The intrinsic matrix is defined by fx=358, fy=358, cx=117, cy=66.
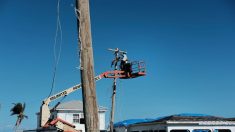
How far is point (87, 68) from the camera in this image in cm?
532

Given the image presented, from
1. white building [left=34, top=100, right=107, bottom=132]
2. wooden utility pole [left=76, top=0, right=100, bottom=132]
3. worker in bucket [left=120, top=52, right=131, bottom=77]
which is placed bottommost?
wooden utility pole [left=76, top=0, right=100, bottom=132]

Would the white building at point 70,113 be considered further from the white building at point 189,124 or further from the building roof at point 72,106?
the white building at point 189,124

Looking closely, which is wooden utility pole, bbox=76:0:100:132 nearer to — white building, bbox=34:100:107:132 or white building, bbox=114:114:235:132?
white building, bbox=114:114:235:132

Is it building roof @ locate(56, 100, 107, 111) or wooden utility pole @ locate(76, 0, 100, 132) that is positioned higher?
building roof @ locate(56, 100, 107, 111)

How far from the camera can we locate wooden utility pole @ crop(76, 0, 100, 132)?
16.9ft

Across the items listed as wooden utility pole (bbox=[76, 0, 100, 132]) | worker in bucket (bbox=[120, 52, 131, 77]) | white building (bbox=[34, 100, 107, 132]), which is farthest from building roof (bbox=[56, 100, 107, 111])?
wooden utility pole (bbox=[76, 0, 100, 132])

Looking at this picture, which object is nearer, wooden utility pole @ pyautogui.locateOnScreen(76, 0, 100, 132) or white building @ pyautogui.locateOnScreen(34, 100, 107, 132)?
wooden utility pole @ pyautogui.locateOnScreen(76, 0, 100, 132)

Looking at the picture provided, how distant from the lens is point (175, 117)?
26.5 m

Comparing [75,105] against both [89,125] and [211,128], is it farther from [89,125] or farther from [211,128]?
[89,125]

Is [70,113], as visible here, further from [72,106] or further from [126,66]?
[126,66]

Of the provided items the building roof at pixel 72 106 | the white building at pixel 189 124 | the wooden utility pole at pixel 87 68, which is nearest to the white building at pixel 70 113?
the building roof at pixel 72 106

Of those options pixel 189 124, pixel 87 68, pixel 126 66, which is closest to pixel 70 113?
pixel 126 66

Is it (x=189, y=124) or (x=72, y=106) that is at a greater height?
(x=72, y=106)

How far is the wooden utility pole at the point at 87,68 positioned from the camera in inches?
203
